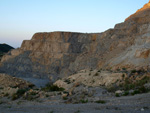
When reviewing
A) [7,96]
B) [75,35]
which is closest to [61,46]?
[75,35]

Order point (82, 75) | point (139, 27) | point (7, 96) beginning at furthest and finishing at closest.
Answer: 1. point (139, 27)
2. point (82, 75)
3. point (7, 96)

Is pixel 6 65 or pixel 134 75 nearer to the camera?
pixel 134 75

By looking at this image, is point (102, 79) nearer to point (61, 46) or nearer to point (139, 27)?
point (139, 27)

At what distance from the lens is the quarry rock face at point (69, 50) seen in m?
29.1

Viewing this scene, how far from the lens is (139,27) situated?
30250mm

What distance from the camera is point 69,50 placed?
36.8 m

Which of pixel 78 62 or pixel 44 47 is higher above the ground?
pixel 44 47

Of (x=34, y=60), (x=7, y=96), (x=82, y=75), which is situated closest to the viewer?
(x=7, y=96)

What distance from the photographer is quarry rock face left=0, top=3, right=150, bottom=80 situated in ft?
95.3

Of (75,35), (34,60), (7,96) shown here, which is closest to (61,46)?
(75,35)

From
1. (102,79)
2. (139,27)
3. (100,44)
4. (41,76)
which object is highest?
(139,27)

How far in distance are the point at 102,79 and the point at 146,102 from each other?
754 centimetres

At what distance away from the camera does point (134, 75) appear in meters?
12.9

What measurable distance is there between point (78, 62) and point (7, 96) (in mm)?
19211
